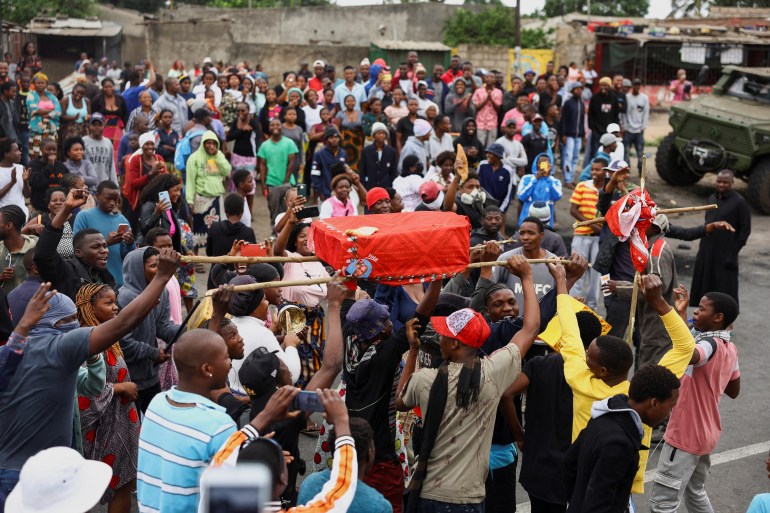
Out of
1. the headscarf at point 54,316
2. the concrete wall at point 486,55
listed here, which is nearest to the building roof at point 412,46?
the concrete wall at point 486,55

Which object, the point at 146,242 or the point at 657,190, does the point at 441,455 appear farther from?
the point at 657,190

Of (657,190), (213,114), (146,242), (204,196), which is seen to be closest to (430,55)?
(657,190)

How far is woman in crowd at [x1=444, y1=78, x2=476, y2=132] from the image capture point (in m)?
16.5

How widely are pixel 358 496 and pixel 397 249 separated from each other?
1886 mm

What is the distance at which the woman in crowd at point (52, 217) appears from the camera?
759 centimetres

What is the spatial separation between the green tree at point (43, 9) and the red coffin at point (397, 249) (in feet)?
88.9

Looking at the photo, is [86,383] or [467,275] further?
[467,275]

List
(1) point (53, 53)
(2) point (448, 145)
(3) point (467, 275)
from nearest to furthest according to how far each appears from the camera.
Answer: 1. (3) point (467, 275)
2. (2) point (448, 145)
3. (1) point (53, 53)

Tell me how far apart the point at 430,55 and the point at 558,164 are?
7.05 metres

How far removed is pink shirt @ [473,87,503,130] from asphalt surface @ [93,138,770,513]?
194 centimetres

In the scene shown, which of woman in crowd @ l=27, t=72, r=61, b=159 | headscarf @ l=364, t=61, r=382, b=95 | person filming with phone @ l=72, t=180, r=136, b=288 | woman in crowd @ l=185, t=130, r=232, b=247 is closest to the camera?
person filming with phone @ l=72, t=180, r=136, b=288

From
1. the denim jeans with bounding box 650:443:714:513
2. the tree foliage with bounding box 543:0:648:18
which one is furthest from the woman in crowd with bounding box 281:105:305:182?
the tree foliage with bounding box 543:0:648:18

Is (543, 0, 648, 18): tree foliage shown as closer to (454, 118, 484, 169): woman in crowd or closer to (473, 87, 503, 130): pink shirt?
(473, 87, 503, 130): pink shirt

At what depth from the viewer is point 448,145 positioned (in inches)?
544
